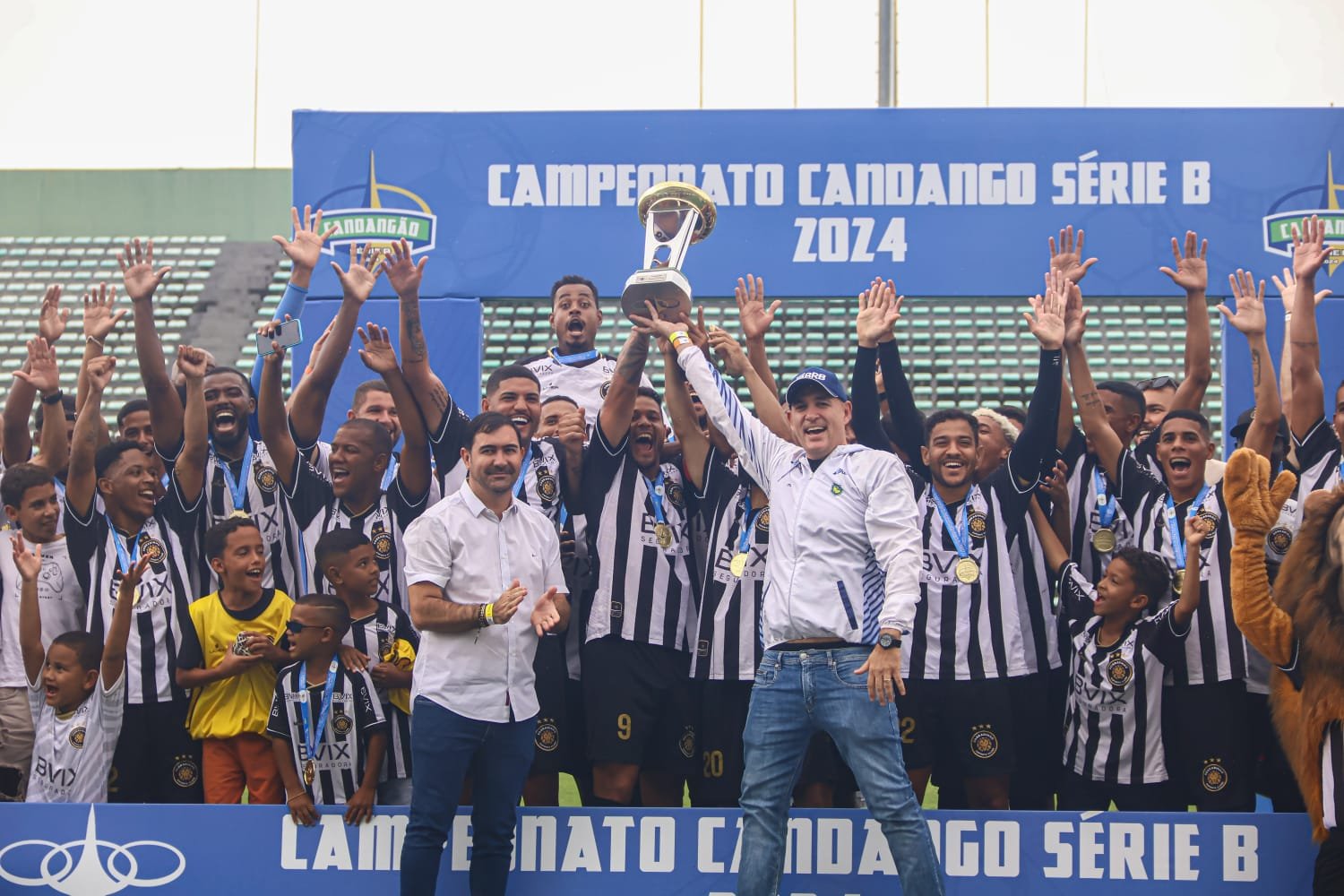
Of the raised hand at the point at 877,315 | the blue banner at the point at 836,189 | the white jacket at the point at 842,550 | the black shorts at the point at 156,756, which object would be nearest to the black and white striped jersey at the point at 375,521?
the black shorts at the point at 156,756

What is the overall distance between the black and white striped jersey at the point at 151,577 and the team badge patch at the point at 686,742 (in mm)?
1768

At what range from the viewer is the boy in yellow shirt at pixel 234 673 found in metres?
5.02

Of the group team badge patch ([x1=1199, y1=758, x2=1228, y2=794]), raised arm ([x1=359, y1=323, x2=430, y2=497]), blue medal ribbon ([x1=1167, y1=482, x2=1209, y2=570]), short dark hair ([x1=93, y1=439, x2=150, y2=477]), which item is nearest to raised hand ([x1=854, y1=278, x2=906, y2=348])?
blue medal ribbon ([x1=1167, y1=482, x2=1209, y2=570])

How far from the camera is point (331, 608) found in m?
4.92

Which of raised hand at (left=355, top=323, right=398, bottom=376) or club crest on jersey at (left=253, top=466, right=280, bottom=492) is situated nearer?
raised hand at (left=355, top=323, right=398, bottom=376)

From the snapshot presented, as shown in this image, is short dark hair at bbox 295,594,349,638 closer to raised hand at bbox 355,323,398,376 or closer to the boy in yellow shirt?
the boy in yellow shirt

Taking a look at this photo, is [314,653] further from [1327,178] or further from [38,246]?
[38,246]

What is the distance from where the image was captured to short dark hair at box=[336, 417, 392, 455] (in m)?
5.47

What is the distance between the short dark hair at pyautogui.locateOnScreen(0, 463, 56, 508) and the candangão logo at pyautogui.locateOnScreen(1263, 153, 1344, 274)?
5572 millimetres

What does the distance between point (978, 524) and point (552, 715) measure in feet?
5.31

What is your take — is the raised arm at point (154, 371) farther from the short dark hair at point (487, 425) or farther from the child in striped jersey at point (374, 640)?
the short dark hair at point (487, 425)

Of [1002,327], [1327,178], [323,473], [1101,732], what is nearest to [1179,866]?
[1101,732]

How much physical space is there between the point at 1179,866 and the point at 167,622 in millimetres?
3535

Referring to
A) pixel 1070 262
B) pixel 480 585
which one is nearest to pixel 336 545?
pixel 480 585
